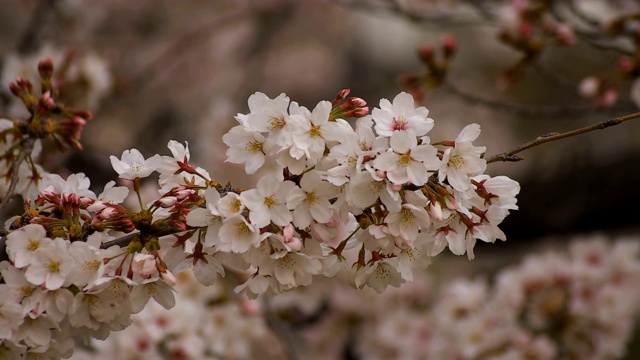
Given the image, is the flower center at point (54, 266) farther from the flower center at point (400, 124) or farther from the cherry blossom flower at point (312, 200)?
the flower center at point (400, 124)

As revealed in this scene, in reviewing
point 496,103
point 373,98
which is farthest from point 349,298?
point 373,98

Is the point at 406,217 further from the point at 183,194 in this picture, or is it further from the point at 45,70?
the point at 45,70

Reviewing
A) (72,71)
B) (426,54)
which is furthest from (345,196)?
(72,71)

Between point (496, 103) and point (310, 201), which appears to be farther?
point (496, 103)

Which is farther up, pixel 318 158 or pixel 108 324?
pixel 318 158

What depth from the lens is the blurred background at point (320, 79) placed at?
3.23 m

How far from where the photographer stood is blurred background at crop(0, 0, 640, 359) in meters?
3.23

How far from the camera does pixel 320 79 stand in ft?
24.7

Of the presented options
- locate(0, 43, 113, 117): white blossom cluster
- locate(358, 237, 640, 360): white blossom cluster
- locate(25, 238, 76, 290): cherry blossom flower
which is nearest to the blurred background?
locate(0, 43, 113, 117): white blossom cluster

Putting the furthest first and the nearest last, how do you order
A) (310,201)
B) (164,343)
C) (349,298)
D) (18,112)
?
1. (349,298)
2. (18,112)
3. (164,343)
4. (310,201)

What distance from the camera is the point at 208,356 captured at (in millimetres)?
2672

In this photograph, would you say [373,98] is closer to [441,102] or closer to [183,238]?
[441,102]

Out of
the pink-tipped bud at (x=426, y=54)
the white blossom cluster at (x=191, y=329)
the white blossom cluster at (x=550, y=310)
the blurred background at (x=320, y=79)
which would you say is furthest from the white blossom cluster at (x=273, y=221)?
the white blossom cluster at (x=550, y=310)

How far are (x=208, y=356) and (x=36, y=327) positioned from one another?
1.44 metres
